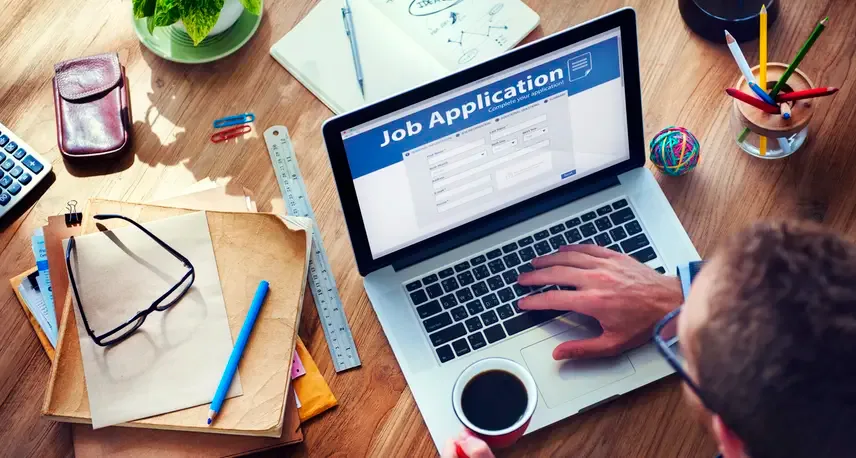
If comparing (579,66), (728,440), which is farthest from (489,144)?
(728,440)

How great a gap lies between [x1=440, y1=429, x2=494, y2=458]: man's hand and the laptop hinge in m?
0.25

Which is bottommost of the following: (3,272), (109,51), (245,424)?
(245,424)

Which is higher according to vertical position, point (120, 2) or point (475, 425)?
point (120, 2)

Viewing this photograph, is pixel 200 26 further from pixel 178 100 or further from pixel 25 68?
pixel 25 68

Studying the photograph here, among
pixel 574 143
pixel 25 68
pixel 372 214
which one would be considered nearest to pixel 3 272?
pixel 25 68

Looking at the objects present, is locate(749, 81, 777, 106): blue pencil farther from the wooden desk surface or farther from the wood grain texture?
the wood grain texture

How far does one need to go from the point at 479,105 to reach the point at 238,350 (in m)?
0.43

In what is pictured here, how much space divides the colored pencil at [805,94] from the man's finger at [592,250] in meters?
0.30

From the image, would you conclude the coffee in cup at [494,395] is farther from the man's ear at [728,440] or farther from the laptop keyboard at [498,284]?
the man's ear at [728,440]

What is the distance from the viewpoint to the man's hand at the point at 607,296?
3.38 ft

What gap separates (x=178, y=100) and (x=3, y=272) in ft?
1.15

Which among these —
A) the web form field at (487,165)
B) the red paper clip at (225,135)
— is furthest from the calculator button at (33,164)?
the web form field at (487,165)

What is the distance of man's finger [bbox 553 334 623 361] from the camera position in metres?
1.03

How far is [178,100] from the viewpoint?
124 centimetres
